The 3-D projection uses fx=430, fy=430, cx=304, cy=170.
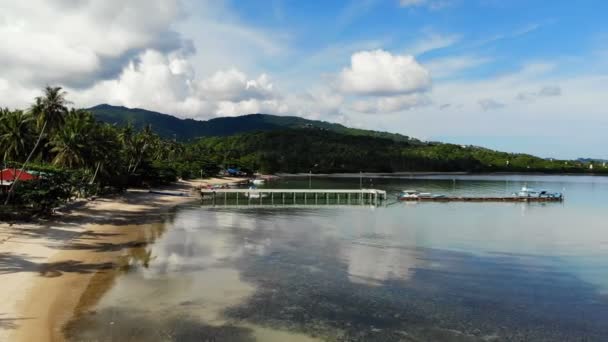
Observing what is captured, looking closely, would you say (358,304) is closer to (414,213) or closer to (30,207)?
(30,207)

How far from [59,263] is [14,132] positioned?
3576 centimetres

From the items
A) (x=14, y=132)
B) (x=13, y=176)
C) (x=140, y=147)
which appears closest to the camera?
(x=13, y=176)

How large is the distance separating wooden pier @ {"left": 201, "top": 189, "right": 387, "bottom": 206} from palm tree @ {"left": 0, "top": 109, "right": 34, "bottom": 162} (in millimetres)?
30135

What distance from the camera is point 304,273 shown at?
29.2 metres

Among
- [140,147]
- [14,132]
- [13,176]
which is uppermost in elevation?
[14,132]

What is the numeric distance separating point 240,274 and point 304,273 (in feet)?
14.1

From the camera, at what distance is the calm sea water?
775 inches

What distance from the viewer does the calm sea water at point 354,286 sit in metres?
19.7

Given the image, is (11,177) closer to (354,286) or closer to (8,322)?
(8,322)

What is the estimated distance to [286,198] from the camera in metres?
90.8

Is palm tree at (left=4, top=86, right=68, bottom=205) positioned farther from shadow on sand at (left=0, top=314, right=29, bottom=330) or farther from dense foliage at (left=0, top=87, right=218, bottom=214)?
shadow on sand at (left=0, top=314, right=29, bottom=330)

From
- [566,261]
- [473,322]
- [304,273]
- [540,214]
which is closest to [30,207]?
[304,273]

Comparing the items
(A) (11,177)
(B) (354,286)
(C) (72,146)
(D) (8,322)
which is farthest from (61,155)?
(B) (354,286)

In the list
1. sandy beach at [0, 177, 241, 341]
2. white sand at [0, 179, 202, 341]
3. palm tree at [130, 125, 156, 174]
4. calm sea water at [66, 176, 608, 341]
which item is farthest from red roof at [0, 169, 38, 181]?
palm tree at [130, 125, 156, 174]
